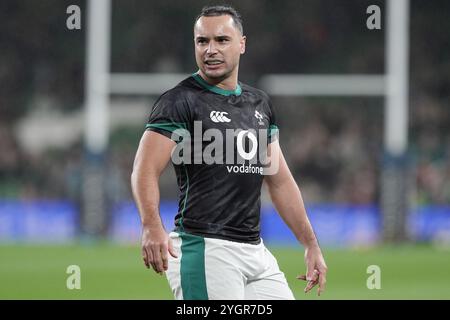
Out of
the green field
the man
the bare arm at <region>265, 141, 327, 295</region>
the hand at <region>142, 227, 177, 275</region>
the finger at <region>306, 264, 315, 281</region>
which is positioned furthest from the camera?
the green field

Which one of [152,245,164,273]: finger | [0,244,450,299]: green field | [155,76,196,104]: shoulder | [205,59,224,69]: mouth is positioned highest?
[205,59,224,69]: mouth

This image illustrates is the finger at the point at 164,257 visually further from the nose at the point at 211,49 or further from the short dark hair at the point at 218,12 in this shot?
the short dark hair at the point at 218,12

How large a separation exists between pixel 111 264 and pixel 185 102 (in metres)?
8.92

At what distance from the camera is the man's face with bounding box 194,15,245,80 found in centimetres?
584

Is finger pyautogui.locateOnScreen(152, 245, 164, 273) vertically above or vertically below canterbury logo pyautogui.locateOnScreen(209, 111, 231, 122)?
below

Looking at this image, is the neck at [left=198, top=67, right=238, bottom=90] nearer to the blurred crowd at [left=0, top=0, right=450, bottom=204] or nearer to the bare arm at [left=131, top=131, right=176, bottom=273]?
the bare arm at [left=131, top=131, right=176, bottom=273]

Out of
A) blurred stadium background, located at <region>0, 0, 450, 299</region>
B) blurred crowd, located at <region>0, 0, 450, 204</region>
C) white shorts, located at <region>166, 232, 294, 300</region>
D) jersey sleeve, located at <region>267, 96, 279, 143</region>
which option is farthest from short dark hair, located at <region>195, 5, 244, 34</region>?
blurred crowd, located at <region>0, 0, 450, 204</region>

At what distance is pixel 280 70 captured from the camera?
2259cm

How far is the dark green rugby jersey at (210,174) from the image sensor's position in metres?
5.65

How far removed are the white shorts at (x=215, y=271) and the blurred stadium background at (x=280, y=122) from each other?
7.33 metres

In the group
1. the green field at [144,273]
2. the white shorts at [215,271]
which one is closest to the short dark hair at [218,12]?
the white shorts at [215,271]

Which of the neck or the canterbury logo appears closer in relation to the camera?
the canterbury logo

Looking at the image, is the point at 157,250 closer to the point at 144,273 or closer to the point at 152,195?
the point at 152,195

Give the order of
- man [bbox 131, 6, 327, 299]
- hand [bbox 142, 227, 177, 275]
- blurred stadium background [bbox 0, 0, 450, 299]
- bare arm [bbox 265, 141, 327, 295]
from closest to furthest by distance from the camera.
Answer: hand [bbox 142, 227, 177, 275], man [bbox 131, 6, 327, 299], bare arm [bbox 265, 141, 327, 295], blurred stadium background [bbox 0, 0, 450, 299]
